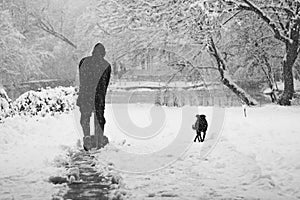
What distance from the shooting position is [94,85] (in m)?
9.43

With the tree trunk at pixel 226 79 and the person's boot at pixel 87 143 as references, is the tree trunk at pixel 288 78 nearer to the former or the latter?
the tree trunk at pixel 226 79

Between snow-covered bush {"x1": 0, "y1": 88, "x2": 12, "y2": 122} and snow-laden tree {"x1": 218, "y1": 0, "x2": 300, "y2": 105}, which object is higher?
snow-laden tree {"x1": 218, "y1": 0, "x2": 300, "y2": 105}

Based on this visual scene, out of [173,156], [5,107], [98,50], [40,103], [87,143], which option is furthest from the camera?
[40,103]

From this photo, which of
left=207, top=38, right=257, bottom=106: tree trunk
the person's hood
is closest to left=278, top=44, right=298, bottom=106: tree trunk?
left=207, top=38, right=257, bottom=106: tree trunk

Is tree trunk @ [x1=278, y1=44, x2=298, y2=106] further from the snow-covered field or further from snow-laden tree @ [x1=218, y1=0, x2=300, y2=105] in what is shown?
the snow-covered field

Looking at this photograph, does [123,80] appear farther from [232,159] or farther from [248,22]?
[232,159]

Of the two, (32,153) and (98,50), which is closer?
(32,153)

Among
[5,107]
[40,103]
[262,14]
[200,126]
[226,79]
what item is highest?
[262,14]

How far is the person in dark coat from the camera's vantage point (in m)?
9.30

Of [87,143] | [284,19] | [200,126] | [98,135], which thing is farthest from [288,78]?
[87,143]

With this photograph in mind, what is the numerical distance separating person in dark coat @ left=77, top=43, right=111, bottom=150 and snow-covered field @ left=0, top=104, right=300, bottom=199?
0.59m

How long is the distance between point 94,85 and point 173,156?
8.02 feet

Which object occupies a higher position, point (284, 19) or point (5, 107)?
point (284, 19)

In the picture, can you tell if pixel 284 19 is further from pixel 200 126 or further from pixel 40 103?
pixel 200 126
